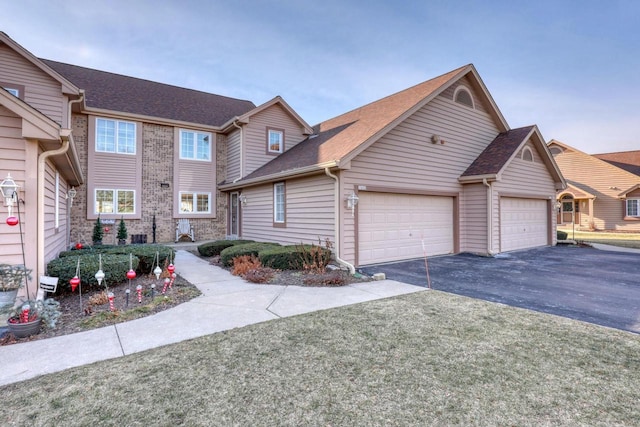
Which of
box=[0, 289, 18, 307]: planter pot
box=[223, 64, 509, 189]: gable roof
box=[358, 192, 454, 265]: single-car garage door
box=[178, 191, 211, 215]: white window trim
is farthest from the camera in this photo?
box=[178, 191, 211, 215]: white window trim

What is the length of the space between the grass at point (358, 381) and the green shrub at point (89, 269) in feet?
10.4

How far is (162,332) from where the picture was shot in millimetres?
4195

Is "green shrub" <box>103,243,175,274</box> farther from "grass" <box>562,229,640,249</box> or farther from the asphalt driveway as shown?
"grass" <box>562,229,640,249</box>

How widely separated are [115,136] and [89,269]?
9606 mm

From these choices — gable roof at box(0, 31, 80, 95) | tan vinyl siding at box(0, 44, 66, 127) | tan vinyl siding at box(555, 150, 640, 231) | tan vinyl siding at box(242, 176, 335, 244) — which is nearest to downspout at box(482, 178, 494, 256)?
tan vinyl siding at box(242, 176, 335, 244)

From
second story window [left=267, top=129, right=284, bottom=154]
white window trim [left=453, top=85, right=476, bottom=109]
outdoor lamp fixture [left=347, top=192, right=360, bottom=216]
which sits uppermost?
white window trim [left=453, top=85, right=476, bottom=109]

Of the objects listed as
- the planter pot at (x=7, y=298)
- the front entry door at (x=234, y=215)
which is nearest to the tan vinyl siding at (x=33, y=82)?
the front entry door at (x=234, y=215)

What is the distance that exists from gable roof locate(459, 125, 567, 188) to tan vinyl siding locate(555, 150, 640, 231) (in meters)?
14.8

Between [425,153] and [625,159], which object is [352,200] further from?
[625,159]

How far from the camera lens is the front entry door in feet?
47.0

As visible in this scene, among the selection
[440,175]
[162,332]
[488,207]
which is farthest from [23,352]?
[488,207]

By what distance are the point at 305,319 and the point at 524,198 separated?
1229 centimetres

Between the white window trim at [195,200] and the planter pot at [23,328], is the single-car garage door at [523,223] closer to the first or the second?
the white window trim at [195,200]

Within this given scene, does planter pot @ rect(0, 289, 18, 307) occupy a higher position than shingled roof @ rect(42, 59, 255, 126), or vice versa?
shingled roof @ rect(42, 59, 255, 126)
